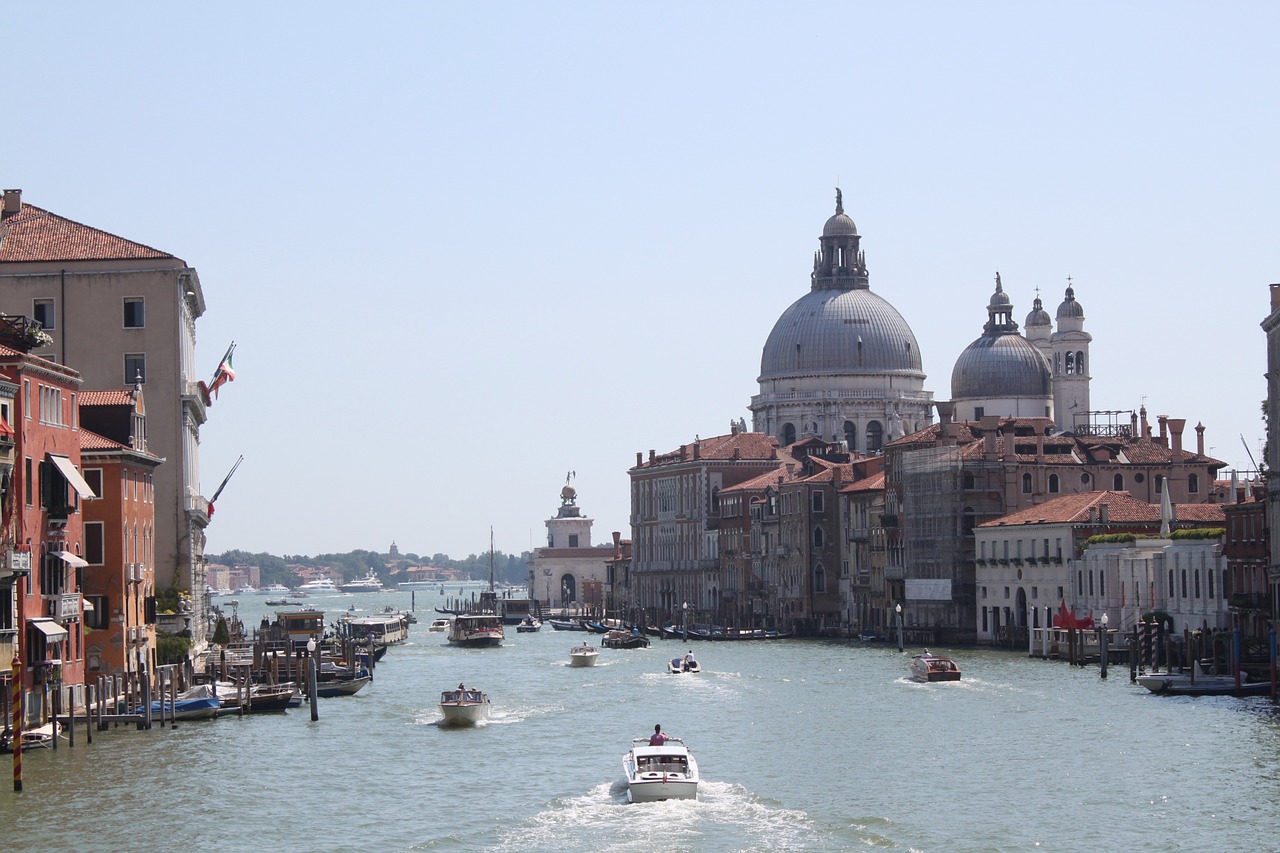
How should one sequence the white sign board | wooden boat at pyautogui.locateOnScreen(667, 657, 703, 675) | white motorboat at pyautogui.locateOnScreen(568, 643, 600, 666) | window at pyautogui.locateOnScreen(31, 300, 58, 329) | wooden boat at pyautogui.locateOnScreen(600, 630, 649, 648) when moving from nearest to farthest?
window at pyautogui.locateOnScreen(31, 300, 58, 329)
wooden boat at pyautogui.locateOnScreen(667, 657, 703, 675)
white motorboat at pyautogui.locateOnScreen(568, 643, 600, 666)
the white sign board
wooden boat at pyautogui.locateOnScreen(600, 630, 649, 648)

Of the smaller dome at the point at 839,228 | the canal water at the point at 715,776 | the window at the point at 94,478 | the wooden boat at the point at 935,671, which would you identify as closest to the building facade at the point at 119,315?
the canal water at the point at 715,776

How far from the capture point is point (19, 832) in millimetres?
32656

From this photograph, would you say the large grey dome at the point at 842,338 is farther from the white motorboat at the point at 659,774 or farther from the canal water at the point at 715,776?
the white motorboat at the point at 659,774

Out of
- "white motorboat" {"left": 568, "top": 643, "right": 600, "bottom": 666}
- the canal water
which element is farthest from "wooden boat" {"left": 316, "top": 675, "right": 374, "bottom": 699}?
"white motorboat" {"left": 568, "top": 643, "right": 600, "bottom": 666}

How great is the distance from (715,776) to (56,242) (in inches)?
1122

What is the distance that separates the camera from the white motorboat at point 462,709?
49.8m

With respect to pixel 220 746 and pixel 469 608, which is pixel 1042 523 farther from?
pixel 469 608

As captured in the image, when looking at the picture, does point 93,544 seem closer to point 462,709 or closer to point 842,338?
point 462,709

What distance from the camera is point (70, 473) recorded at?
140 feet

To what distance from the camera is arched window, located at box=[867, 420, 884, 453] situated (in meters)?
130

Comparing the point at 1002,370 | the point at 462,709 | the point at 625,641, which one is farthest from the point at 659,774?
the point at 1002,370

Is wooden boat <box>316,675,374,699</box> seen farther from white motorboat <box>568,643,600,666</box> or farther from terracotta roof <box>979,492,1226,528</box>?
terracotta roof <box>979,492,1226,528</box>

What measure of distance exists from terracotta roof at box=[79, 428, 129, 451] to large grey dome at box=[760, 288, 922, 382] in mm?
81716

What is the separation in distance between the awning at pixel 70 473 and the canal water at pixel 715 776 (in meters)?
4.61
